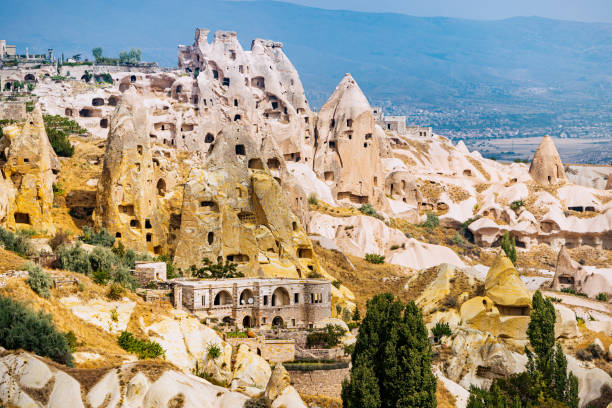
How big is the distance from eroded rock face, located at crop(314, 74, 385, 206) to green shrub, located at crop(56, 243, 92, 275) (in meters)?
46.8

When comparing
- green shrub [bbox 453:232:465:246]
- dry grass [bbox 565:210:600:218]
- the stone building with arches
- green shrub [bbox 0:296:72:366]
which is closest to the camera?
green shrub [bbox 0:296:72:366]

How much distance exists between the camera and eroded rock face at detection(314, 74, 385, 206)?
92688 mm

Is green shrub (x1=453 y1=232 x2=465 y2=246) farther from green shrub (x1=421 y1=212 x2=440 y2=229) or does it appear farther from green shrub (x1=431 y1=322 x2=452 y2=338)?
green shrub (x1=431 y1=322 x2=452 y2=338)

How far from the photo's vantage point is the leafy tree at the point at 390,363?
36.2m

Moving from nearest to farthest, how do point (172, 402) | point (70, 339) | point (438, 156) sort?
point (172, 402), point (70, 339), point (438, 156)

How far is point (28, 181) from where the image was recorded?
182 feet

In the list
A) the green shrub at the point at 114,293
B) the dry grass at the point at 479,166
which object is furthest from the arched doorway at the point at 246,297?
the dry grass at the point at 479,166

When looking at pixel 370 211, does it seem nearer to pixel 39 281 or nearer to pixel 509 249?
pixel 509 249

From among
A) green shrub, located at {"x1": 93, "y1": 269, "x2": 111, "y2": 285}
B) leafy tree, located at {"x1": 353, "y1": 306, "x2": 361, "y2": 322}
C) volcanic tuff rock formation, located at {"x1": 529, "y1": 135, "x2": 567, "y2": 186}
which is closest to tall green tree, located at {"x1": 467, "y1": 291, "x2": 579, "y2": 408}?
leafy tree, located at {"x1": 353, "y1": 306, "x2": 361, "y2": 322}

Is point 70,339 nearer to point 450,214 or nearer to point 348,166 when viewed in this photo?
point 348,166

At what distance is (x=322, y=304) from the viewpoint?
5303 cm

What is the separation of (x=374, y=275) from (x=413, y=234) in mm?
21351

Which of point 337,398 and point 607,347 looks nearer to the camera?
point 337,398

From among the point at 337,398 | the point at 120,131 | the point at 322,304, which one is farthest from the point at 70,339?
the point at 120,131
